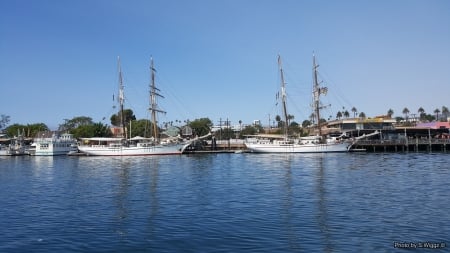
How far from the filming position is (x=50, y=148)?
110438 mm

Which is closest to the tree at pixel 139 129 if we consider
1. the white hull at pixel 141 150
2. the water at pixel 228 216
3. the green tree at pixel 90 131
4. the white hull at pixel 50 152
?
the green tree at pixel 90 131

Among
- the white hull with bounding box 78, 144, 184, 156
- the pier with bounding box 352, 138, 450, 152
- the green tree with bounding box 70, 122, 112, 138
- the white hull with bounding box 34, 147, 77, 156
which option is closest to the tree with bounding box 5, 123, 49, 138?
the green tree with bounding box 70, 122, 112, 138

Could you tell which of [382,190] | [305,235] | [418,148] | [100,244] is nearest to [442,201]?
[382,190]

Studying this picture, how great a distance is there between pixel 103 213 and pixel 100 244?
7.20m

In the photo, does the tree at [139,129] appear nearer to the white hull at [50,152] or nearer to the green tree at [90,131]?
the green tree at [90,131]

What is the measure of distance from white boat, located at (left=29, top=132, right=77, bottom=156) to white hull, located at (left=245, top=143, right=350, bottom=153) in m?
51.8

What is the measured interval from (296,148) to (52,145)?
208 feet

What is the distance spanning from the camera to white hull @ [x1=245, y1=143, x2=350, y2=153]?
98.1 m

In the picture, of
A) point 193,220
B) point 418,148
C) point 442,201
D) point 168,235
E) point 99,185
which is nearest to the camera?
point 168,235

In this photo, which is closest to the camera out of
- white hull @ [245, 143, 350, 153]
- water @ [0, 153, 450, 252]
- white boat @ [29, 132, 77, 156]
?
water @ [0, 153, 450, 252]

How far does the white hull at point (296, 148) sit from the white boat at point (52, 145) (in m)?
51.8

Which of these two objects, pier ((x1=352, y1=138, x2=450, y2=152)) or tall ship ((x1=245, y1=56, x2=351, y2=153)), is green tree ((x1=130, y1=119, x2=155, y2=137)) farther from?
pier ((x1=352, y1=138, x2=450, y2=152))

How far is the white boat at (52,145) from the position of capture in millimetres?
110250

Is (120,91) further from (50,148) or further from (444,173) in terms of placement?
(444,173)
